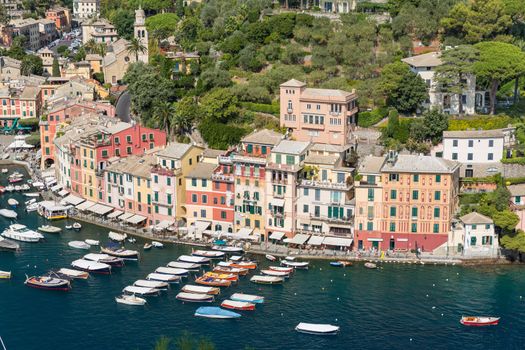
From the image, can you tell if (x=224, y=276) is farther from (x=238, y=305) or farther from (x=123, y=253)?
(x=123, y=253)

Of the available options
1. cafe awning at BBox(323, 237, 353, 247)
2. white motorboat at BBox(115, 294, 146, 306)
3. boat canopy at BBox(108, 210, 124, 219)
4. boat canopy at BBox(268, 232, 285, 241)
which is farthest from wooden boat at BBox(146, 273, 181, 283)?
boat canopy at BBox(108, 210, 124, 219)

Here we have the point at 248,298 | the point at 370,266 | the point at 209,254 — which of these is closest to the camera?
the point at 248,298

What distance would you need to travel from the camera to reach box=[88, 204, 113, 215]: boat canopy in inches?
4040

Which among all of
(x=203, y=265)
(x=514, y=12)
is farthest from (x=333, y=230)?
(x=514, y=12)

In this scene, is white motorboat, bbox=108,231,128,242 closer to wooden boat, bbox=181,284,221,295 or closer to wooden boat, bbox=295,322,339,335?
wooden boat, bbox=181,284,221,295

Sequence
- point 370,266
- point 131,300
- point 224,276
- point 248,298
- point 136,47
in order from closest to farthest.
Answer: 1. point 248,298
2. point 131,300
3. point 224,276
4. point 370,266
5. point 136,47

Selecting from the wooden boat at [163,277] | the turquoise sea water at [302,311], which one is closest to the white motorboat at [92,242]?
the turquoise sea water at [302,311]

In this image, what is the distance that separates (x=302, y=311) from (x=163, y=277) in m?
14.2

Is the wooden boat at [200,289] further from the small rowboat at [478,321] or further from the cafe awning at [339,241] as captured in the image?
the small rowboat at [478,321]

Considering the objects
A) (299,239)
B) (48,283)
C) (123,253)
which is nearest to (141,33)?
(123,253)

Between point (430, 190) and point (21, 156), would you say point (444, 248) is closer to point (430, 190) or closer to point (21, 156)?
point (430, 190)

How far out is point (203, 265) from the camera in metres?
88.9

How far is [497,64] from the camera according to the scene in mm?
103062

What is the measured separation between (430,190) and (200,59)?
51.6 m
